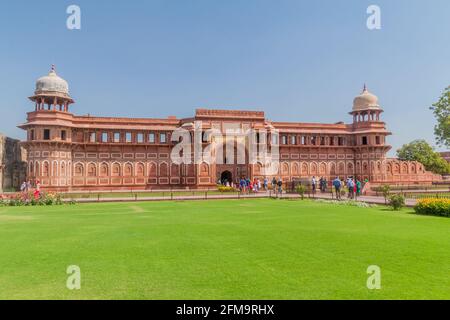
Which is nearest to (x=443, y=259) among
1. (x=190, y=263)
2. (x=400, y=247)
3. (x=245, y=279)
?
(x=400, y=247)

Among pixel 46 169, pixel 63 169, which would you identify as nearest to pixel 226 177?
pixel 63 169

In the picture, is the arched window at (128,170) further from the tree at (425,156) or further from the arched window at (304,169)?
the tree at (425,156)

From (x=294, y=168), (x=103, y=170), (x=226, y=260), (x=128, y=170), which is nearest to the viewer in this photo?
(x=226, y=260)

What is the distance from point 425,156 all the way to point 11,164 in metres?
55.1

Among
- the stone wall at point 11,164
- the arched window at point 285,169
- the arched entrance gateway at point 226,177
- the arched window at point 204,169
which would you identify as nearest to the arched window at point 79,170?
the stone wall at point 11,164

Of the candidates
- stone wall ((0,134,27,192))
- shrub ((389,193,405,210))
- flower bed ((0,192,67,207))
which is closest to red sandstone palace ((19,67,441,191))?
stone wall ((0,134,27,192))

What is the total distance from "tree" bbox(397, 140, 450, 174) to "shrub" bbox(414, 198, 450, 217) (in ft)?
142

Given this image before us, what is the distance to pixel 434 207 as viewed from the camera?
13.0 metres

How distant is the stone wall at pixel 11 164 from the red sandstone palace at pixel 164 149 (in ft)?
7.45

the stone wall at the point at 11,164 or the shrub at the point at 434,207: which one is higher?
the stone wall at the point at 11,164

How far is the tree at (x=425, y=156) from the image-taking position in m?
50.4

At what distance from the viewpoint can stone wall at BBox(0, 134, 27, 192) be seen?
31500mm

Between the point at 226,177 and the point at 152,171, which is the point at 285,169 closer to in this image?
the point at 226,177
